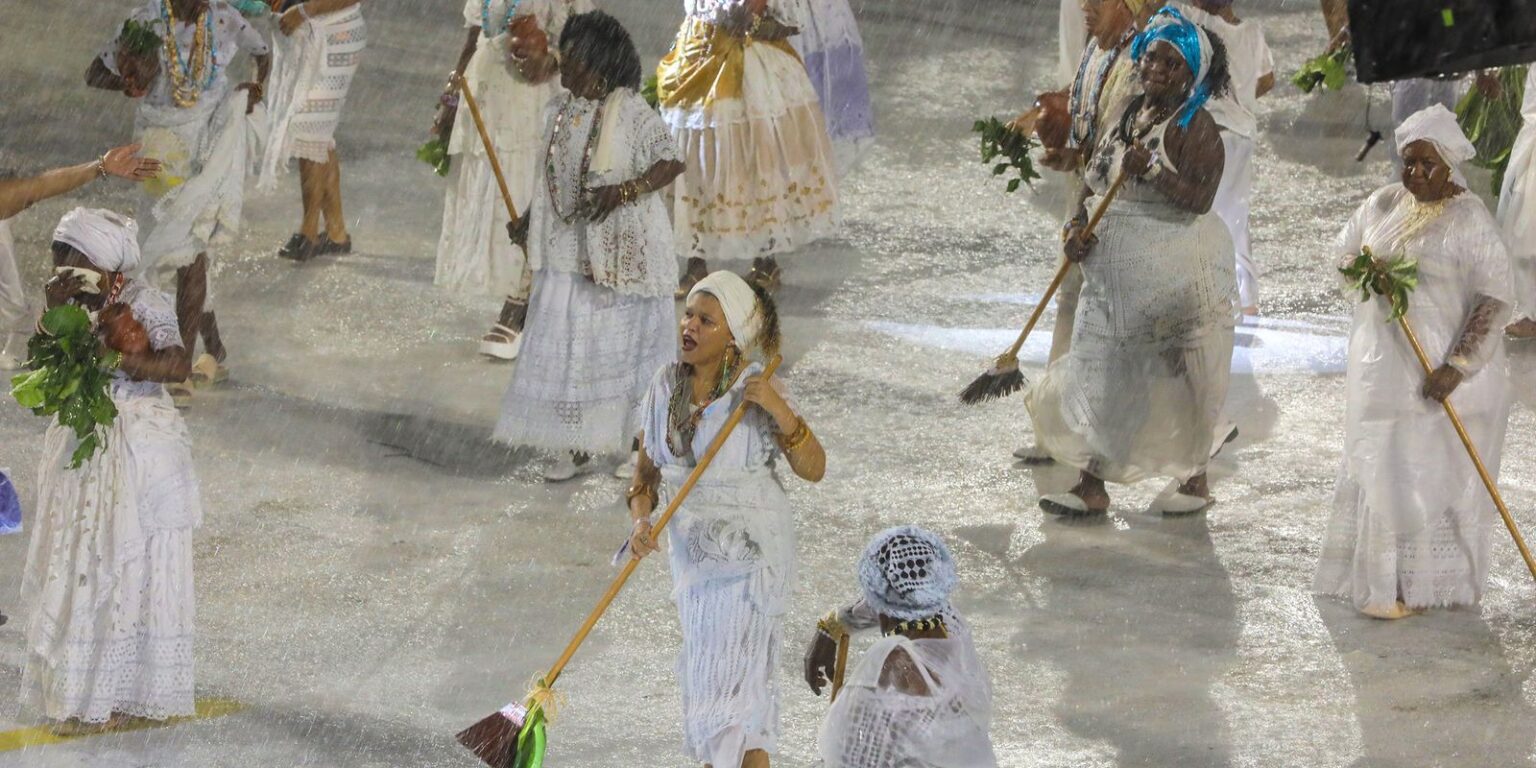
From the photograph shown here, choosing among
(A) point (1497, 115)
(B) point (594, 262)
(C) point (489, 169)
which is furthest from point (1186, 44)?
(A) point (1497, 115)

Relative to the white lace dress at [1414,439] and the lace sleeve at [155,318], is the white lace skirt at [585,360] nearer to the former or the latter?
the lace sleeve at [155,318]

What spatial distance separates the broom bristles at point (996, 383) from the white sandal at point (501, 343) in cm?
283

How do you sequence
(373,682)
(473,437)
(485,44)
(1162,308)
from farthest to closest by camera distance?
(485,44) < (473,437) < (1162,308) < (373,682)

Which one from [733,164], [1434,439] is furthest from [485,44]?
[1434,439]

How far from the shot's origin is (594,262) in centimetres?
Result: 934

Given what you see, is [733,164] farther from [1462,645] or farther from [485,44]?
[1462,645]

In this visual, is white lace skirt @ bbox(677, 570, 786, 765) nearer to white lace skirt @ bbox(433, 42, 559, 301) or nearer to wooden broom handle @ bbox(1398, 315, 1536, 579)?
wooden broom handle @ bbox(1398, 315, 1536, 579)

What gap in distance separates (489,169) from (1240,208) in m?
3.96

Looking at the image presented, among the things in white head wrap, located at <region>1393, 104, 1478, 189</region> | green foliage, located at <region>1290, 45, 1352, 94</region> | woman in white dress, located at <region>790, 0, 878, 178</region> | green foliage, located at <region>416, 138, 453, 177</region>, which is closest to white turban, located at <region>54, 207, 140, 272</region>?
green foliage, located at <region>416, 138, 453, 177</region>

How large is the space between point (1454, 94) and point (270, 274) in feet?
22.6

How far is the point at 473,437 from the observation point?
34.0 ft

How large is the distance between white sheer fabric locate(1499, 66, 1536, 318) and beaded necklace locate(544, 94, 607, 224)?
4.90 meters

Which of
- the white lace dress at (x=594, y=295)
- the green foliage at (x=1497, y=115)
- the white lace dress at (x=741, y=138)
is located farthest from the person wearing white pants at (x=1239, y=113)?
the white lace dress at (x=594, y=295)

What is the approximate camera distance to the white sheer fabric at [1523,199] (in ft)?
37.3
